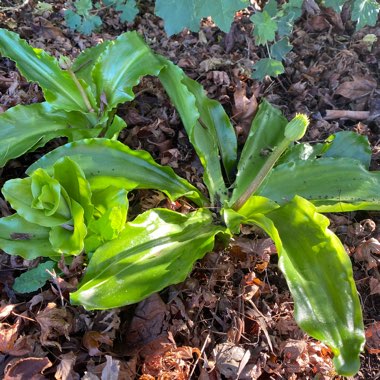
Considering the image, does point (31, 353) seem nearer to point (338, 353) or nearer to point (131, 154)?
point (131, 154)

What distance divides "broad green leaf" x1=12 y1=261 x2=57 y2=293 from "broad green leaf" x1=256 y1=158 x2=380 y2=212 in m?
0.85

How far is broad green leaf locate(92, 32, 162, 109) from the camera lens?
80.8 inches

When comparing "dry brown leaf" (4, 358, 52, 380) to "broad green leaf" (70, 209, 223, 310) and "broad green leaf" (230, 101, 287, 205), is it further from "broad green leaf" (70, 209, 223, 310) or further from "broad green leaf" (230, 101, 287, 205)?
"broad green leaf" (230, 101, 287, 205)

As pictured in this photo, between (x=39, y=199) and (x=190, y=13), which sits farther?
(x=190, y=13)

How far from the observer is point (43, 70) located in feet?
6.72

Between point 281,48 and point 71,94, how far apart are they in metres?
1.06

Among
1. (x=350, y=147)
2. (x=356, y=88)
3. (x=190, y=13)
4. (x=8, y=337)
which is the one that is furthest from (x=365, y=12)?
(x=8, y=337)

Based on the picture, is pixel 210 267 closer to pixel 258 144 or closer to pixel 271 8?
pixel 258 144


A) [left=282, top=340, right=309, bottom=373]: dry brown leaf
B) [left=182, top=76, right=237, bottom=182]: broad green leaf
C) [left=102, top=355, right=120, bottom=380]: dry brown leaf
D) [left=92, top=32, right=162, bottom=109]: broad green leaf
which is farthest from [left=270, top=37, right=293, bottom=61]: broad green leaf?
[left=102, top=355, right=120, bottom=380]: dry brown leaf

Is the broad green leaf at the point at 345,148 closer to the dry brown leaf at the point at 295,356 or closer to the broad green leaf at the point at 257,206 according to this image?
the broad green leaf at the point at 257,206

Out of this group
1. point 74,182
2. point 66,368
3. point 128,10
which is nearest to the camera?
point 66,368

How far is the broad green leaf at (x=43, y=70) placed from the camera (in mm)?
2027

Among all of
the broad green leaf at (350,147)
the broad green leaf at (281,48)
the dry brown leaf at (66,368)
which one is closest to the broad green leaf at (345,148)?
the broad green leaf at (350,147)

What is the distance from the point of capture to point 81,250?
161 centimetres
